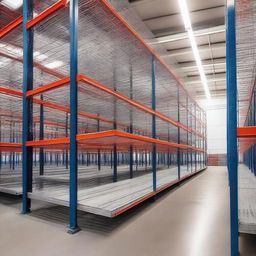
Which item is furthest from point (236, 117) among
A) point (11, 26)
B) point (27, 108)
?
point (11, 26)

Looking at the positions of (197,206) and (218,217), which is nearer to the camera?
(218,217)

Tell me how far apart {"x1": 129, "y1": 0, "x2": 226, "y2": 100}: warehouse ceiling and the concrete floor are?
576 cm

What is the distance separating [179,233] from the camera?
2693mm

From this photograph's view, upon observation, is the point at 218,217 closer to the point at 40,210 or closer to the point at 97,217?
the point at 97,217

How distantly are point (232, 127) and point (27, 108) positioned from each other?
3.39 metres

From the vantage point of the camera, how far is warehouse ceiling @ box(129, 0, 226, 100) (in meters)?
7.27

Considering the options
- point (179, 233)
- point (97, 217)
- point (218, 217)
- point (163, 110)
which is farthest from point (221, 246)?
point (163, 110)

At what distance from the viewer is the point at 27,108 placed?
3.76 metres

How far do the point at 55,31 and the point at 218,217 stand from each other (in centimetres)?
440

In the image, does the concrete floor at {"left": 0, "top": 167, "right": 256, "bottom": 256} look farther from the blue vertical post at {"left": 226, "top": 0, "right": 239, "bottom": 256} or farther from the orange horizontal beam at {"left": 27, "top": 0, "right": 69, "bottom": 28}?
the orange horizontal beam at {"left": 27, "top": 0, "right": 69, "bottom": 28}

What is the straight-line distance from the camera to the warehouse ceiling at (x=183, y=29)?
23.9 feet

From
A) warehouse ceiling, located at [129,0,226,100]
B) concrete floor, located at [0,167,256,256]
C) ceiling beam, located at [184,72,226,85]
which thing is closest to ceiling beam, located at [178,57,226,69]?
warehouse ceiling, located at [129,0,226,100]

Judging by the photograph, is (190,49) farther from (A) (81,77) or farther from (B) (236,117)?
(B) (236,117)

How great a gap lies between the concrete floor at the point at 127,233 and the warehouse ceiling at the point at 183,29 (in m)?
5.76
